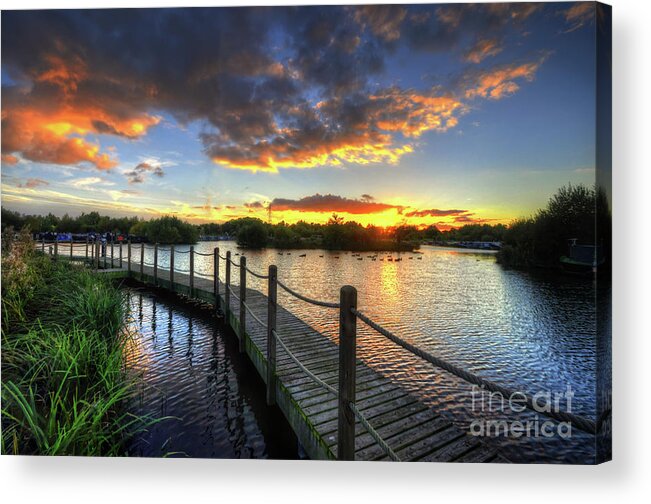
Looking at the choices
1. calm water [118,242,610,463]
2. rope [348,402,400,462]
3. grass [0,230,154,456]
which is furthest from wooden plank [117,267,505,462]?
grass [0,230,154,456]

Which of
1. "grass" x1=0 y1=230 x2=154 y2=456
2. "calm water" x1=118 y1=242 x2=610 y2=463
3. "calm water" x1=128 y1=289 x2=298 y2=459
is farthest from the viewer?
"calm water" x1=118 y1=242 x2=610 y2=463

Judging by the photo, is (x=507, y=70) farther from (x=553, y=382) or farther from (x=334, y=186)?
(x=553, y=382)

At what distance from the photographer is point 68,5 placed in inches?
97.9

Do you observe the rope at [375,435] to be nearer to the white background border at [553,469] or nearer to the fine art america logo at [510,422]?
the white background border at [553,469]

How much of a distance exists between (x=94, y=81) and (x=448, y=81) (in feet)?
10.4

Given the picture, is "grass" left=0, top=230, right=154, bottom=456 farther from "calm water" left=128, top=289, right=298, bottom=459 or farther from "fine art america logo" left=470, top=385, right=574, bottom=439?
"fine art america logo" left=470, top=385, right=574, bottom=439

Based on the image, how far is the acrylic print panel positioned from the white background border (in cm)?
11

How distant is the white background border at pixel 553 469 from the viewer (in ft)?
6.42

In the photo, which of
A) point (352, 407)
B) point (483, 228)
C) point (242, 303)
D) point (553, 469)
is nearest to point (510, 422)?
point (553, 469)

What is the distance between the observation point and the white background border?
1956 mm

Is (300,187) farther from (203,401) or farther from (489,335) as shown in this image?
(489,335)

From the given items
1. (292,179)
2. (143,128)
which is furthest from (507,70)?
(143,128)

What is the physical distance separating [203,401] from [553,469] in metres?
2.64

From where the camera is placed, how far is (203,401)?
2857mm
